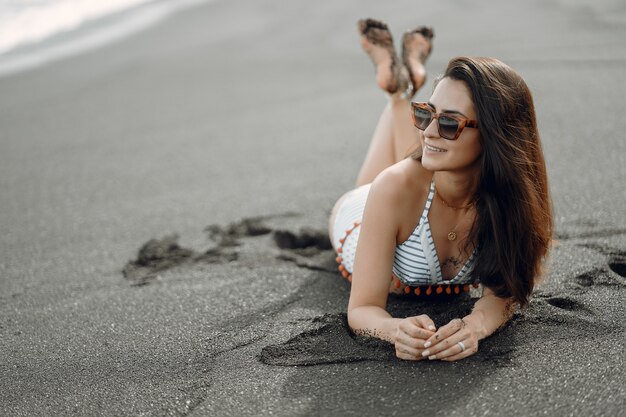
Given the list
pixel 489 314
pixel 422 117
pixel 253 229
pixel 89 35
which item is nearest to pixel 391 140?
pixel 253 229

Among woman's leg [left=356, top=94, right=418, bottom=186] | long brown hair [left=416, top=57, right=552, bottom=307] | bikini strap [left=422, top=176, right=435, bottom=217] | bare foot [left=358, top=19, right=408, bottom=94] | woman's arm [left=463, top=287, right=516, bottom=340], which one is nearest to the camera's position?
long brown hair [left=416, top=57, right=552, bottom=307]

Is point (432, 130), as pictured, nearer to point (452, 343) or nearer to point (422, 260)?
point (422, 260)

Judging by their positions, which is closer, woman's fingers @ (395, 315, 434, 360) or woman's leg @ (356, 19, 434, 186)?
woman's fingers @ (395, 315, 434, 360)

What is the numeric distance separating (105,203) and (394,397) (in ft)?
7.97

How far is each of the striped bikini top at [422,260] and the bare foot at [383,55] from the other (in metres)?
1.14

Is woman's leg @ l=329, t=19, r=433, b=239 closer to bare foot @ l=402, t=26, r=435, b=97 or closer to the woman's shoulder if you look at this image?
bare foot @ l=402, t=26, r=435, b=97

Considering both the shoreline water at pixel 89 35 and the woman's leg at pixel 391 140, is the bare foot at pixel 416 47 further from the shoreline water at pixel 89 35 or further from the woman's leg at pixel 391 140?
the shoreline water at pixel 89 35

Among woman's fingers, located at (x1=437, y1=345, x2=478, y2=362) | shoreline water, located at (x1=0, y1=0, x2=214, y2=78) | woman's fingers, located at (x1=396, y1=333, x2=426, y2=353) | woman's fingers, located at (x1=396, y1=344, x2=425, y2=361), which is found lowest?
woman's fingers, located at (x1=437, y1=345, x2=478, y2=362)

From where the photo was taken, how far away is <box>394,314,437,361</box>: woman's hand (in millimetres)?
2164

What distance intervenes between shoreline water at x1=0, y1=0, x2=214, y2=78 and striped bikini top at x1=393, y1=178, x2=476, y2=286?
17.0ft

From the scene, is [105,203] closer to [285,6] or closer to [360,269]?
[360,269]

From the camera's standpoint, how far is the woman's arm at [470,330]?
2172mm

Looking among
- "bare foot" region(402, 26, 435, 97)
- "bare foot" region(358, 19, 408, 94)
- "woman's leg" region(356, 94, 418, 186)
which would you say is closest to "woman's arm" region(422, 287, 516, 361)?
"woman's leg" region(356, 94, 418, 186)

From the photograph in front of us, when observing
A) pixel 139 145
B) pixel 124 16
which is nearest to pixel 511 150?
pixel 139 145
